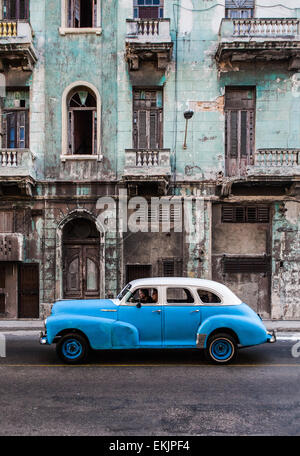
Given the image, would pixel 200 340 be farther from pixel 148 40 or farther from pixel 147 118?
pixel 148 40

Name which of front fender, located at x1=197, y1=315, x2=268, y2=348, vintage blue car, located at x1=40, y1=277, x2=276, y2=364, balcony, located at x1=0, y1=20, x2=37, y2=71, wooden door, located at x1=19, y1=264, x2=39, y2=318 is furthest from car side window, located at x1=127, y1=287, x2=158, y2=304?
balcony, located at x1=0, y1=20, x2=37, y2=71

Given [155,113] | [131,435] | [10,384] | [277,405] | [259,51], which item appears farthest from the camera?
[155,113]

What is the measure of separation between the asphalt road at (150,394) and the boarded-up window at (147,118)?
7.99 metres

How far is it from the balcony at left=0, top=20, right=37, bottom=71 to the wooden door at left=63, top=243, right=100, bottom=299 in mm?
6823

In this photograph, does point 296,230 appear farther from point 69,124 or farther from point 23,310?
point 23,310

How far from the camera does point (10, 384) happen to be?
254 inches

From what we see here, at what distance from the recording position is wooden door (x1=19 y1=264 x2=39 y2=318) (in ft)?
44.0

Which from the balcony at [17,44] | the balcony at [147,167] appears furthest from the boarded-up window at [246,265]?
the balcony at [17,44]

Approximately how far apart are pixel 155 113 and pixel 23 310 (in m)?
8.72

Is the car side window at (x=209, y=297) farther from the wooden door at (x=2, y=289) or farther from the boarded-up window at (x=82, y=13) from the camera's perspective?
the boarded-up window at (x=82, y=13)

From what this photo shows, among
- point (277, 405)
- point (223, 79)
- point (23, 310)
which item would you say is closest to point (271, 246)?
point (223, 79)

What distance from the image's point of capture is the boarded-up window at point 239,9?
13680 mm

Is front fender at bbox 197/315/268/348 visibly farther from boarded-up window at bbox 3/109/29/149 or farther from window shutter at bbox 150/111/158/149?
boarded-up window at bbox 3/109/29/149

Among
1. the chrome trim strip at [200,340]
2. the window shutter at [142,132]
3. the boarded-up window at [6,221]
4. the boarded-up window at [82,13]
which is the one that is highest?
the boarded-up window at [82,13]
